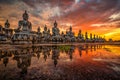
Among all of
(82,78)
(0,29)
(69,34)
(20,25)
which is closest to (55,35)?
(69,34)

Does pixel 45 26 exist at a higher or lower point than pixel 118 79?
higher

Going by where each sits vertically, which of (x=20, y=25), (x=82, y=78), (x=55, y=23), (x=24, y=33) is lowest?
(x=82, y=78)

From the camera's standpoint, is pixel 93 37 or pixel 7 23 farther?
pixel 93 37

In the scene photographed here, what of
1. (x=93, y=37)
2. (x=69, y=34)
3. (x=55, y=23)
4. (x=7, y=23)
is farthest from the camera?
(x=93, y=37)

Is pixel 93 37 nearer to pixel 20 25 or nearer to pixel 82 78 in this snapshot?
pixel 20 25

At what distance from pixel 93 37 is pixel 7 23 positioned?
13283 centimetres

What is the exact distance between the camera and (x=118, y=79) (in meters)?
5.67

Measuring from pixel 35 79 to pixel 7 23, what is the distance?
300 feet

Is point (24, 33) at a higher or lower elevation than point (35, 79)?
higher

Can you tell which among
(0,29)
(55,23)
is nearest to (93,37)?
(55,23)

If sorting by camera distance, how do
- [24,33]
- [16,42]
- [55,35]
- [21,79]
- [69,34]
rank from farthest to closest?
1. [69,34]
2. [55,35]
3. [24,33]
4. [16,42]
5. [21,79]

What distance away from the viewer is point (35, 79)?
5688 millimetres

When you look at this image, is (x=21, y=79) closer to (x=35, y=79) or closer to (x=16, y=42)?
(x=35, y=79)

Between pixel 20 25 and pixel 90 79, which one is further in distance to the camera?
pixel 20 25
